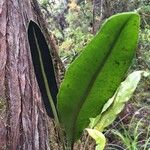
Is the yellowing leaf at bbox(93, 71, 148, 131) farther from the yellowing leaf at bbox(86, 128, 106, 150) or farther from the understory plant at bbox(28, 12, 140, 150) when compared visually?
the yellowing leaf at bbox(86, 128, 106, 150)

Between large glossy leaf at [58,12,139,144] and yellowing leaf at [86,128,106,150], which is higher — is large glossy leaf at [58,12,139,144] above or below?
above

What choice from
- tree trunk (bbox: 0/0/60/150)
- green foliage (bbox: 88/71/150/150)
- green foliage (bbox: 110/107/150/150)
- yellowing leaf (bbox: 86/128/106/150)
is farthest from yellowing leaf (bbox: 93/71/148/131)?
green foliage (bbox: 110/107/150/150)

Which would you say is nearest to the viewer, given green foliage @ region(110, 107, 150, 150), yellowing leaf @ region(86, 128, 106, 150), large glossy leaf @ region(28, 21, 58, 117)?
yellowing leaf @ region(86, 128, 106, 150)

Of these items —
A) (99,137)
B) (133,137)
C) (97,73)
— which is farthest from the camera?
(133,137)

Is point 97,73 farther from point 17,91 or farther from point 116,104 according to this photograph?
point 17,91

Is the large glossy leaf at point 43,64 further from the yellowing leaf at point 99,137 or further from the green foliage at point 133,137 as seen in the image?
the green foliage at point 133,137

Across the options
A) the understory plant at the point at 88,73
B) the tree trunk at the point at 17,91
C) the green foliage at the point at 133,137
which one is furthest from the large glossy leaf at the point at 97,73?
the green foliage at the point at 133,137

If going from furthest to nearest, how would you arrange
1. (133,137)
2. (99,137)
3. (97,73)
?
(133,137), (97,73), (99,137)

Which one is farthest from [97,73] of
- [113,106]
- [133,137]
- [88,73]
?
[133,137]
